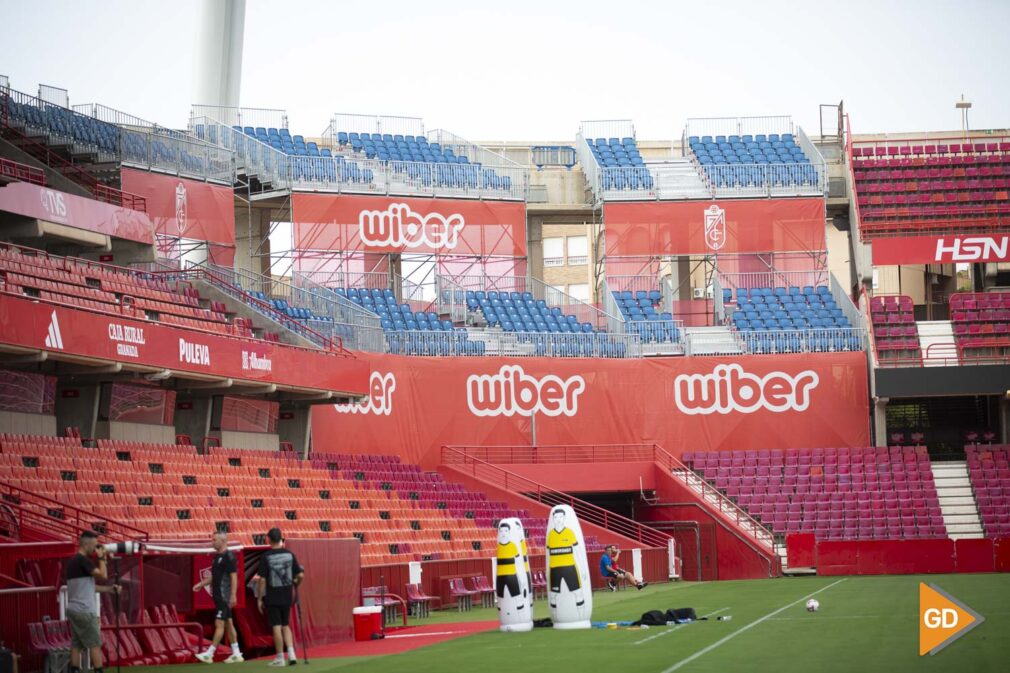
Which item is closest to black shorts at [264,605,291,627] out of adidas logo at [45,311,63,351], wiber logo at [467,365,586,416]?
adidas logo at [45,311,63,351]

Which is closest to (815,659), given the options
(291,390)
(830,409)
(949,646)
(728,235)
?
(949,646)

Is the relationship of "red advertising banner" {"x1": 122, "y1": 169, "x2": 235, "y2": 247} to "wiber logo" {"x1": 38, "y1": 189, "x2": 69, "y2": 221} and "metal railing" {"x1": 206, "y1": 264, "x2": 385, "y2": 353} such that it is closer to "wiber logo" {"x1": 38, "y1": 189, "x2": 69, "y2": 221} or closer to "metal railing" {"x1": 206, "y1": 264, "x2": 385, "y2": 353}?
"metal railing" {"x1": 206, "y1": 264, "x2": 385, "y2": 353}

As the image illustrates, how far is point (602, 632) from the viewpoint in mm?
19453

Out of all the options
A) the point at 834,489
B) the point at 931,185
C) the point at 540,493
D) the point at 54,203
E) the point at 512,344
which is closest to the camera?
the point at 54,203

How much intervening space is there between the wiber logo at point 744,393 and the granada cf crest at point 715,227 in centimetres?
613

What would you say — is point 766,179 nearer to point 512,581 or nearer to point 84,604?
point 512,581

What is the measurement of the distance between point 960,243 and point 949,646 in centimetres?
3311

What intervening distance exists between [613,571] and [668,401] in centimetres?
1271

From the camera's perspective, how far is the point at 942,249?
1821 inches

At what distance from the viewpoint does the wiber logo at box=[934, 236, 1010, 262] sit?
46.2 metres

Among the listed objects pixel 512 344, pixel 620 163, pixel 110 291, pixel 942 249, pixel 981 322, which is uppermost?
pixel 620 163

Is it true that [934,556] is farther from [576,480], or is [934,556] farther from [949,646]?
[949,646]

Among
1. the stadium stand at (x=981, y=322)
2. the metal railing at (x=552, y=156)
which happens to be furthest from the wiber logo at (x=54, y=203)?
the stadium stand at (x=981, y=322)

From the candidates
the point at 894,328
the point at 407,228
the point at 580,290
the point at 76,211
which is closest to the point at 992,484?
the point at 894,328
